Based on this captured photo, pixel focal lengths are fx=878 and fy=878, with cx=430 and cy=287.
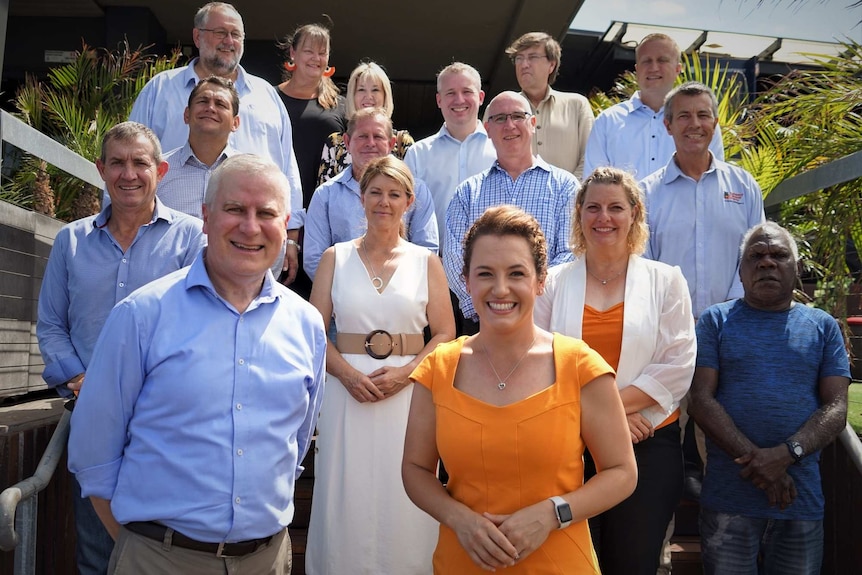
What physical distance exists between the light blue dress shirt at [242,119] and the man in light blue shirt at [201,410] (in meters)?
2.53

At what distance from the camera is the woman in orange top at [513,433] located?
8.27 ft

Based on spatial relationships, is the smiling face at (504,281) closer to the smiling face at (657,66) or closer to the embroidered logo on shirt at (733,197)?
the embroidered logo on shirt at (733,197)

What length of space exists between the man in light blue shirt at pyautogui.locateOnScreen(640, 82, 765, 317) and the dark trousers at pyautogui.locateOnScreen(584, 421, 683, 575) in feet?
4.14

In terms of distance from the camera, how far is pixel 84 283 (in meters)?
3.66

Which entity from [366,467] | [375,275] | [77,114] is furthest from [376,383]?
[77,114]

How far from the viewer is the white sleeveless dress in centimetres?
391

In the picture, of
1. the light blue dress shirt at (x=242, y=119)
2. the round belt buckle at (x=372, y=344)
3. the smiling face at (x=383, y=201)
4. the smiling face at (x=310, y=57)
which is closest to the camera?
the round belt buckle at (x=372, y=344)

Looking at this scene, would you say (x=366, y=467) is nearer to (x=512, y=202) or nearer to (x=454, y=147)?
(x=512, y=202)

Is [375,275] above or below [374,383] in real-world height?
above

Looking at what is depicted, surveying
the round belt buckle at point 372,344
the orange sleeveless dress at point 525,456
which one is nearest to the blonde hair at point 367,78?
the round belt buckle at point 372,344

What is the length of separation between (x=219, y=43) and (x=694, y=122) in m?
2.89

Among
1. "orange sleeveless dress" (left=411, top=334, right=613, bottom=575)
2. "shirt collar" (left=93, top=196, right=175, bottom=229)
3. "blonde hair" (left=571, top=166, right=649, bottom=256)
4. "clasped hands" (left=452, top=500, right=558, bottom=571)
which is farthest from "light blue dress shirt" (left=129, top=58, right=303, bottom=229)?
"clasped hands" (left=452, top=500, right=558, bottom=571)

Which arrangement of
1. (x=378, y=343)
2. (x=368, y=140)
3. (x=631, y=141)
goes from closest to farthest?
1. (x=378, y=343)
2. (x=368, y=140)
3. (x=631, y=141)

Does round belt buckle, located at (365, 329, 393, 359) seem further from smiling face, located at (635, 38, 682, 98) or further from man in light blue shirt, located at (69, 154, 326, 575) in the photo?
smiling face, located at (635, 38, 682, 98)
